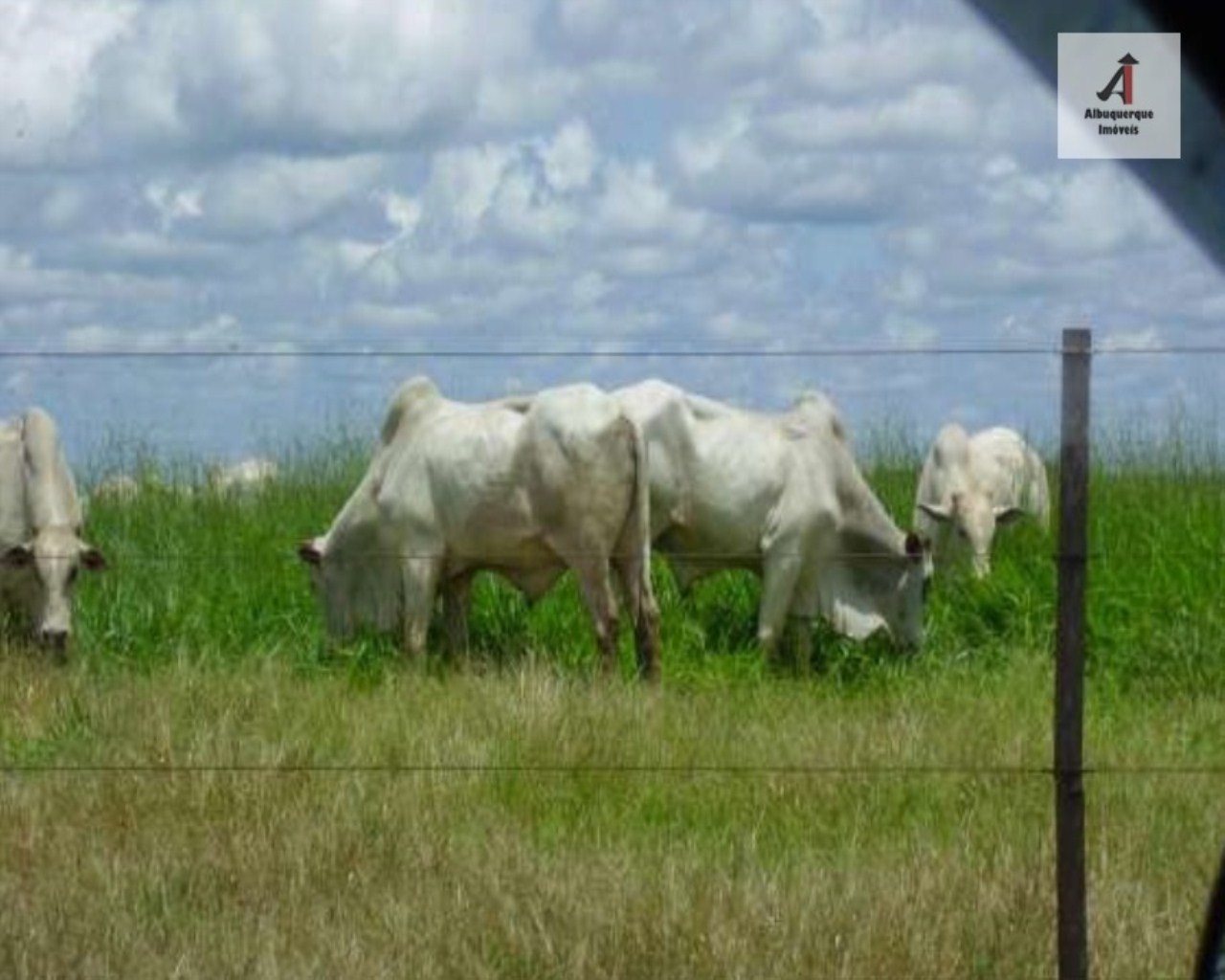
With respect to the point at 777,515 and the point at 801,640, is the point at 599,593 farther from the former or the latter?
the point at 777,515

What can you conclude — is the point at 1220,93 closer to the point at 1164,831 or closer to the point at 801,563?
the point at 1164,831

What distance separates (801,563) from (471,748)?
15.0 ft

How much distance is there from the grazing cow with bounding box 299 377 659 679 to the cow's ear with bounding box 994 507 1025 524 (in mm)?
3114

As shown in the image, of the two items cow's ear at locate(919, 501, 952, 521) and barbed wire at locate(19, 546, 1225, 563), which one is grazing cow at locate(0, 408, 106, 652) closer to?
barbed wire at locate(19, 546, 1225, 563)

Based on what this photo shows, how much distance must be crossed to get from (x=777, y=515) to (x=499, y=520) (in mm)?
1547

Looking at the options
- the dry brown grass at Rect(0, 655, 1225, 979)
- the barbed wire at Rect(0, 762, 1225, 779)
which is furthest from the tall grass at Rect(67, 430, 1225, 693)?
the barbed wire at Rect(0, 762, 1225, 779)

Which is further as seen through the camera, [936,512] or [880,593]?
[936,512]

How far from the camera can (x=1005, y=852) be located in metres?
6.25

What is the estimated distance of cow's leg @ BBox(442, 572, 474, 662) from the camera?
1216 centimetres

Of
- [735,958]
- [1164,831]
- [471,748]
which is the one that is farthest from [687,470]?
[735,958]

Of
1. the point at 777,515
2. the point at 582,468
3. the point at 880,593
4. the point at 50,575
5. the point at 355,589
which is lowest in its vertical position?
the point at 880,593

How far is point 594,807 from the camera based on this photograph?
739 cm

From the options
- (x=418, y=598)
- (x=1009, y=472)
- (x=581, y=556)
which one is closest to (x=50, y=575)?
Answer: (x=418, y=598)

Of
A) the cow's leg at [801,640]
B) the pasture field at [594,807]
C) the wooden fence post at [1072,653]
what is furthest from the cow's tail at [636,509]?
the wooden fence post at [1072,653]
